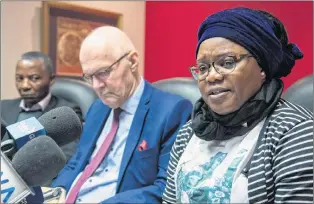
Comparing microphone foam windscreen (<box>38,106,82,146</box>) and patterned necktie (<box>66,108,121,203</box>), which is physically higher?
microphone foam windscreen (<box>38,106,82,146</box>)

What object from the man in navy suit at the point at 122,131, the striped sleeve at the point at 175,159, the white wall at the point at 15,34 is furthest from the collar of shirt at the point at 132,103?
the white wall at the point at 15,34

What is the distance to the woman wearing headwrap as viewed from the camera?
98cm

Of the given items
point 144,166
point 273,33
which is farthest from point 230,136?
point 144,166

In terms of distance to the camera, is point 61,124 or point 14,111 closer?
point 61,124

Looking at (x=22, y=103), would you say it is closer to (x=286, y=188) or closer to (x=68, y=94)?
(x=68, y=94)

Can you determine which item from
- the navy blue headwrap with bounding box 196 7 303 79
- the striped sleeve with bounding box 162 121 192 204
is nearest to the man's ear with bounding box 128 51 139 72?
the striped sleeve with bounding box 162 121 192 204

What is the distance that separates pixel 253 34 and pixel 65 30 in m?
2.25

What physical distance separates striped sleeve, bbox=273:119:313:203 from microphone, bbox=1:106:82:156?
493 mm

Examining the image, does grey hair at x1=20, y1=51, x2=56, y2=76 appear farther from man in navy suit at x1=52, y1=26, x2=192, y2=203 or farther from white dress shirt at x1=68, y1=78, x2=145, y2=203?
white dress shirt at x1=68, y1=78, x2=145, y2=203

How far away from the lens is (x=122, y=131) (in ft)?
5.66

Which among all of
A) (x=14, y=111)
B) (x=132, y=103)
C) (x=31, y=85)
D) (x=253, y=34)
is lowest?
(x=14, y=111)

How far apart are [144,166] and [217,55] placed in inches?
25.8

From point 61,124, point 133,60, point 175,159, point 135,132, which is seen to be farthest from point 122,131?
point 61,124

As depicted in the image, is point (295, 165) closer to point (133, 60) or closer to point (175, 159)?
point (175, 159)
